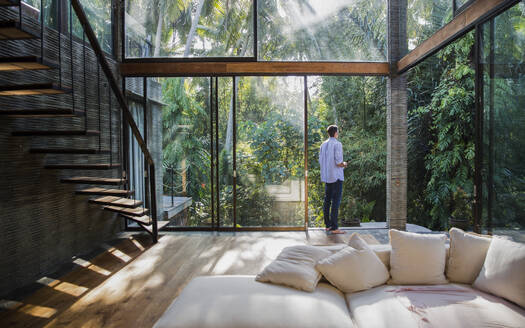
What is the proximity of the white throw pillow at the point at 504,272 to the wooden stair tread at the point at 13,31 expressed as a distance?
3.41m

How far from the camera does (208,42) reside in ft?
16.2

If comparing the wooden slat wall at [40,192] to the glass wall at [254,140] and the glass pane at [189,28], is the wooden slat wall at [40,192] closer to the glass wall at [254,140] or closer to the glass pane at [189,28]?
the glass pane at [189,28]

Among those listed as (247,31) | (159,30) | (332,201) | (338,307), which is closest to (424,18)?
(247,31)

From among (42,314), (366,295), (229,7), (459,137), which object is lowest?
(42,314)

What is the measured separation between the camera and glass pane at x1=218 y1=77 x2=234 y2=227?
195 inches

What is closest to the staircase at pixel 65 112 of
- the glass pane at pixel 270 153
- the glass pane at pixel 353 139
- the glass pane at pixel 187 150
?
the glass pane at pixel 187 150

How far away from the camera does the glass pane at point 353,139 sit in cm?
500

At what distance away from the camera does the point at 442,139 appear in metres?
5.04

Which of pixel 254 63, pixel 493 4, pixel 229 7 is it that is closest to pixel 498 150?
pixel 493 4

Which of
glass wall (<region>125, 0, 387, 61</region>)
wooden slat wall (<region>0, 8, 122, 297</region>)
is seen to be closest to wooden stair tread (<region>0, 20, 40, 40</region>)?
wooden slat wall (<region>0, 8, 122, 297</region>)

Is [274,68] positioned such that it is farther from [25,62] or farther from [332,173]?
[25,62]

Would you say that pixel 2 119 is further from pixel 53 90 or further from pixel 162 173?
pixel 162 173

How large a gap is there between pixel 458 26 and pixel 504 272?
2.55 metres

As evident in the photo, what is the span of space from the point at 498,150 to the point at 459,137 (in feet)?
7.67
